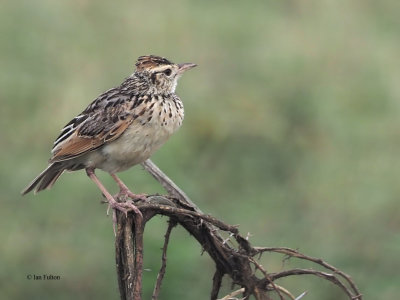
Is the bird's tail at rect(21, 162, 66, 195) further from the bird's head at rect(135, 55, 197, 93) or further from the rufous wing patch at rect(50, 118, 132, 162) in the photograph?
the bird's head at rect(135, 55, 197, 93)

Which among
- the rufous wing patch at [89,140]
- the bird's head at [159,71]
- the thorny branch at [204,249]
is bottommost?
the thorny branch at [204,249]

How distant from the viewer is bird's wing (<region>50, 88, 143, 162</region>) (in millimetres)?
5969

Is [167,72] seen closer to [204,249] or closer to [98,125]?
[98,125]

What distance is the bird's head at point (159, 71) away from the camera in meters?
6.37

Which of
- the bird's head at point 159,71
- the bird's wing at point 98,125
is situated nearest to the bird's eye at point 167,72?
the bird's head at point 159,71

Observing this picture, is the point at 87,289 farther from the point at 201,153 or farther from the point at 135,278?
the point at 135,278

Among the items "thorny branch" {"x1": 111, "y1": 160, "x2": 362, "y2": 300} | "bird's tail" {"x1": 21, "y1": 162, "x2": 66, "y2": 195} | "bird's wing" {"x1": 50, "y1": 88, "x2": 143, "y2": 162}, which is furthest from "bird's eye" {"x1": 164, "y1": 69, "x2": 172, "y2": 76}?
"thorny branch" {"x1": 111, "y1": 160, "x2": 362, "y2": 300}

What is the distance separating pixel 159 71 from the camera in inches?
251

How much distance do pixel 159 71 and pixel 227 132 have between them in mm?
5092

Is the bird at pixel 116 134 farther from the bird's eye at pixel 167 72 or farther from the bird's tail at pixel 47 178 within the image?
the bird's eye at pixel 167 72

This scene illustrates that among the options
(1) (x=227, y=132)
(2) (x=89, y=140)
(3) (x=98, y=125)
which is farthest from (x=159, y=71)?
(1) (x=227, y=132)

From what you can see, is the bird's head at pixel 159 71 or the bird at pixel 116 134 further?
the bird's head at pixel 159 71

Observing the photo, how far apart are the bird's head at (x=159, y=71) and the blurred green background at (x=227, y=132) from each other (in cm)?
→ 152

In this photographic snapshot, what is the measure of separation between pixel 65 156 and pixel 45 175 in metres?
0.18
